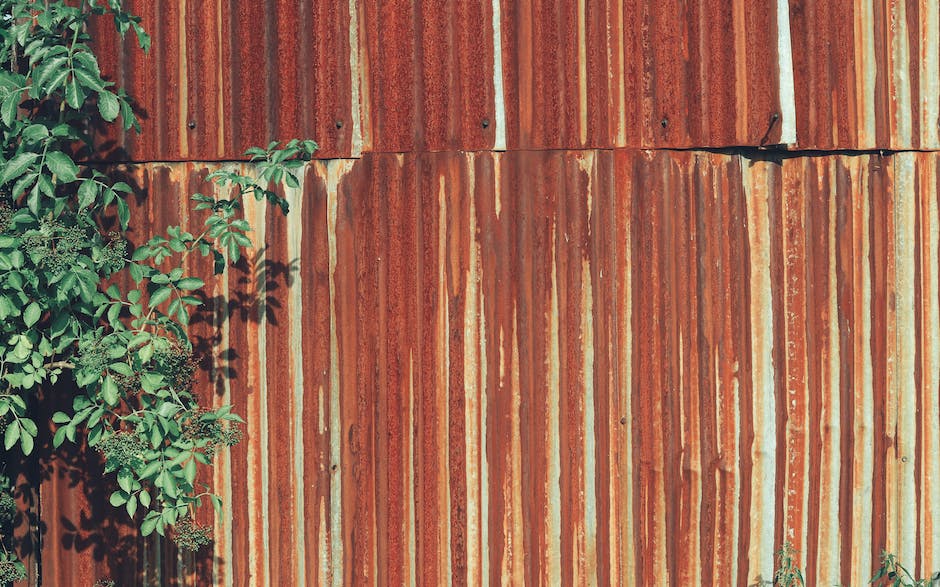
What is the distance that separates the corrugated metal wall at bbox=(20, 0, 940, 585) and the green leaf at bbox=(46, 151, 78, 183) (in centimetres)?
61

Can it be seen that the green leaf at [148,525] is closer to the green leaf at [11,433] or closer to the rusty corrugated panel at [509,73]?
the green leaf at [11,433]

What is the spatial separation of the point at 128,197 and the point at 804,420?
3.80m

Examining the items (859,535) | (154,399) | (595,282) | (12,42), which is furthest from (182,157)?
(859,535)

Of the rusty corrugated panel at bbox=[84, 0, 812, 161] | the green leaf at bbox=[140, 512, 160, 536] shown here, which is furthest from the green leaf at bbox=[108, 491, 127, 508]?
the rusty corrugated panel at bbox=[84, 0, 812, 161]

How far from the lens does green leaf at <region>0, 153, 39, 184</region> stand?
14.3 feet

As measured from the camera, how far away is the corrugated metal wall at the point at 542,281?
4949mm

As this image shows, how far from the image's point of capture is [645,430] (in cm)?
500

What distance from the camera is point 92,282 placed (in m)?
4.43

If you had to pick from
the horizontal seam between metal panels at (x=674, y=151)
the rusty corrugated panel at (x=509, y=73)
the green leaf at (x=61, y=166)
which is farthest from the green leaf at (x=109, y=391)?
the rusty corrugated panel at (x=509, y=73)

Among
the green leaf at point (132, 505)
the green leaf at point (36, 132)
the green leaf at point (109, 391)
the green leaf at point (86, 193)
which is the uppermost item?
the green leaf at point (36, 132)

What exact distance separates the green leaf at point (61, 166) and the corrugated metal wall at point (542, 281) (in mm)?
611

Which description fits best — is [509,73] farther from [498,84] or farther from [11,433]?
[11,433]

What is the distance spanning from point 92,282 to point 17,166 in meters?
0.63

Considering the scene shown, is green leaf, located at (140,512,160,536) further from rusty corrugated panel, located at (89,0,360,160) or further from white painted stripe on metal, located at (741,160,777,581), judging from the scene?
white painted stripe on metal, located at (741,160,777,581)
